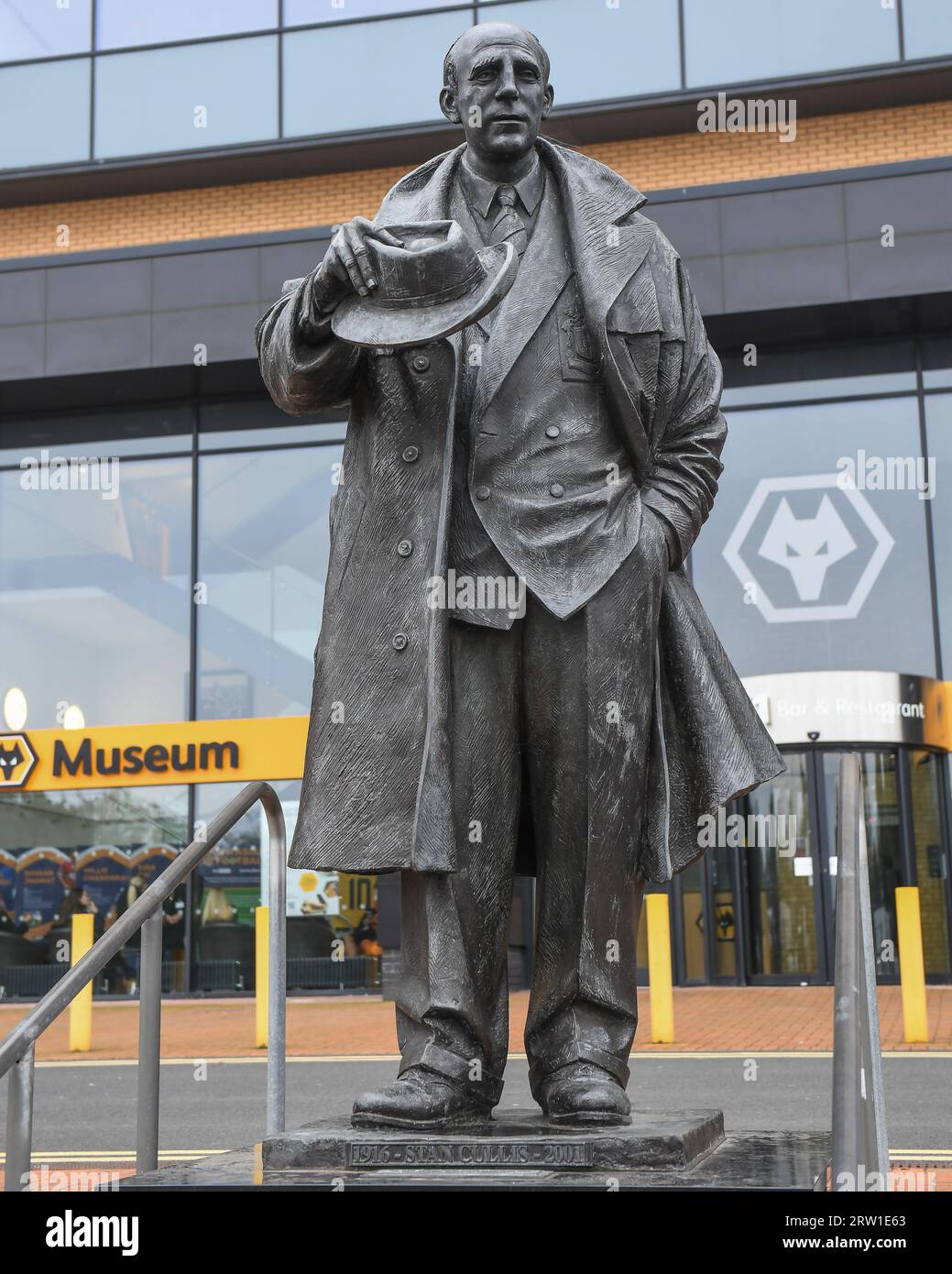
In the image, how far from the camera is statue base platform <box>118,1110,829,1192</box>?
259cm

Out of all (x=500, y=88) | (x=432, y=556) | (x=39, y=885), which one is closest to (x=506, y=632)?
(x=432, y=556)

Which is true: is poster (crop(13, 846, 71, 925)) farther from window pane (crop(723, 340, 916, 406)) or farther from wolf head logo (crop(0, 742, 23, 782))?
window pane (crop(723, 340, 916, 406))

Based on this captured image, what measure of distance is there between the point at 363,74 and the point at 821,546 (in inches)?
316

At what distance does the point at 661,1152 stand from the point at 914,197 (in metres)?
16.9

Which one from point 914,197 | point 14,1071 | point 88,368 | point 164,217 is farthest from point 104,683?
point 14,1071

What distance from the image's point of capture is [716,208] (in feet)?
60.3

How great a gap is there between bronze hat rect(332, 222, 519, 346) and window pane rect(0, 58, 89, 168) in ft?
61.0

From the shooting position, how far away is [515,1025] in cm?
1291

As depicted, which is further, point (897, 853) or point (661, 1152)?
point (897, 853)

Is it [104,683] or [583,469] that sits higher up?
[104,683]

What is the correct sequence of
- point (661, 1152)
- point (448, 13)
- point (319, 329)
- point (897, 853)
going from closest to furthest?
point (661, 1152), point (319, 329), point (897, 853), point (448, 13)

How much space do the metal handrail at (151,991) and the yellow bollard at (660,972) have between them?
7947mm

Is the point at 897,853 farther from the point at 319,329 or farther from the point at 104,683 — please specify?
the point at 319,329
